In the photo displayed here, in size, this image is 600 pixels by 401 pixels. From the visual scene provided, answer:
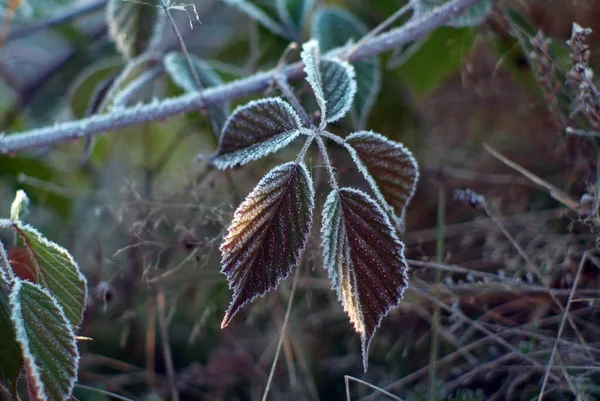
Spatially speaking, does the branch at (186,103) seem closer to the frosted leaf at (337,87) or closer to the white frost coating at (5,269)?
the frosted leaf at (337,87)

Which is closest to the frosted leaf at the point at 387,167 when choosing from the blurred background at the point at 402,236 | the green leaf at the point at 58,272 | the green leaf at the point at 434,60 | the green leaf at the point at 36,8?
the blurred background at the point at 402,236

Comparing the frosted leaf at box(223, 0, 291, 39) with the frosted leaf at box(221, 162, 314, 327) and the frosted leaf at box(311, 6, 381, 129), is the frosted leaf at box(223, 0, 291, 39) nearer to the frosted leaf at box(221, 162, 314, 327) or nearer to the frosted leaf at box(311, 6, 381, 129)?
the frosted leaf at box(311, 6, 381, 129)

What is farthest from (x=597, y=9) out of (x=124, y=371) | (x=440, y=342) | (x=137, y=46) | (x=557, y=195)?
(x=124, y=371)

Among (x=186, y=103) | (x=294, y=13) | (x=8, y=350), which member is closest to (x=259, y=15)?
(x=294, y=13)

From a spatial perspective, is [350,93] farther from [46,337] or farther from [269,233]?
[46,337]

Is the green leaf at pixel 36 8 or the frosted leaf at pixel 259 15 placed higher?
the green leaf at pixel 36 8

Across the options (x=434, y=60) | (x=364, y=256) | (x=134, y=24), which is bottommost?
(x=364, y=256)

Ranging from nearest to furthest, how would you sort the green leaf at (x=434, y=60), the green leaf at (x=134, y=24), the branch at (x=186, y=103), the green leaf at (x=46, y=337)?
the green leaf at (x=46, y=337) < the branch at (x=186, y=103) < the green leaf at (x=134, y=24) < the green leaf at (x=434, y=60)

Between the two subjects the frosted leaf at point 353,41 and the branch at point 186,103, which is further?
the frosted leaf at point 353,41
